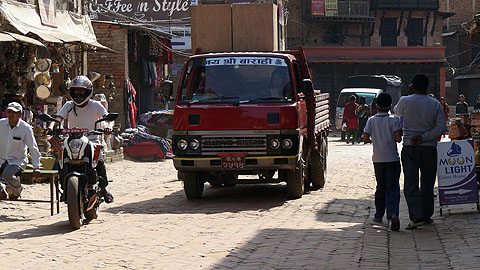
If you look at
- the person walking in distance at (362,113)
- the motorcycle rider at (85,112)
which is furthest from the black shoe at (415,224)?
the person walking in distance at (362,113)

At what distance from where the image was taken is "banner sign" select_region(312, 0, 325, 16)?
55.5m

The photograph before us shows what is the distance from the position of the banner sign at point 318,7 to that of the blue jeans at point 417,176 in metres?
46.2

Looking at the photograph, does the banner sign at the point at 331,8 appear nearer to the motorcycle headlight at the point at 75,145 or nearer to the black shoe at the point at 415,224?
the black shoe at the point at 415,224

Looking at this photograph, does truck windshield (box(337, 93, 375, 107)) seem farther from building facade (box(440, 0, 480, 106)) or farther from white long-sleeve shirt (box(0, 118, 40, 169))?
white long-sleeve shirt (box(0, 118, 40, 169))

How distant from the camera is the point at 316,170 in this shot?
49.3ft

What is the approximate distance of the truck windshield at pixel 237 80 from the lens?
42.1ft

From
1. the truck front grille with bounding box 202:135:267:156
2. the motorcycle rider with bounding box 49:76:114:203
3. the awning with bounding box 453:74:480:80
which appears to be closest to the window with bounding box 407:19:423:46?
the awning with bounding box 453:74:480:80

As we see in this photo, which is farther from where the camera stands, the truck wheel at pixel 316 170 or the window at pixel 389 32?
the window at pixel 389 32

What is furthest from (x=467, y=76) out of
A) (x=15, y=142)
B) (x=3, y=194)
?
(x=3, y=194)

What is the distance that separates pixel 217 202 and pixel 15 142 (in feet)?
11.0

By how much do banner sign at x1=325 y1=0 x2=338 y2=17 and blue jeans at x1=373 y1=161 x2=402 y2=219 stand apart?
46720mm

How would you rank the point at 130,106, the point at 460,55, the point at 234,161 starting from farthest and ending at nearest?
the point at 460,55, the point at 130,106, the point at 234,161

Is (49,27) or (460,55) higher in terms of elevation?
(460,55)

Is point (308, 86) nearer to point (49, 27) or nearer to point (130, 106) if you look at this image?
point (49, 27)
